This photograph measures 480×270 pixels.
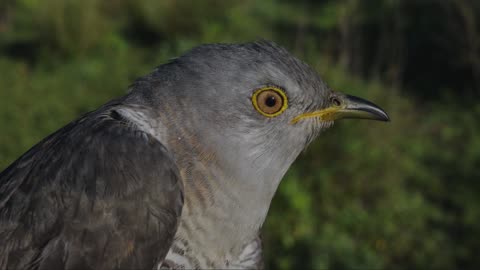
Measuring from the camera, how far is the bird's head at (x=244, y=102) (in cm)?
294

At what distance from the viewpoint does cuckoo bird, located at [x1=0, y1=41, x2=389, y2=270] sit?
2.71m

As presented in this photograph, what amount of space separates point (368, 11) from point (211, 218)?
853cm

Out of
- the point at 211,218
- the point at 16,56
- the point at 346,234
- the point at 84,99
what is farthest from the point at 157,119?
the point at 16,56

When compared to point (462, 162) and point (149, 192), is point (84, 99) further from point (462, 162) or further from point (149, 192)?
point (149, 192)

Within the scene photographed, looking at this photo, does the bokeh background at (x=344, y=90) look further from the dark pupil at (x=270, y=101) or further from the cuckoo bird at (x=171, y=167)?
the dark pupil at (x=270, y=101)

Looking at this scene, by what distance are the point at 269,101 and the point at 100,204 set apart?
877mm

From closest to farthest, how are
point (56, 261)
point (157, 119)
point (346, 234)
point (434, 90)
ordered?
point (56, 261)
point (157, 119)
point (346, 234)
point (434, 90)

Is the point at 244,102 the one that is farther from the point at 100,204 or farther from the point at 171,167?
the point at 100,204

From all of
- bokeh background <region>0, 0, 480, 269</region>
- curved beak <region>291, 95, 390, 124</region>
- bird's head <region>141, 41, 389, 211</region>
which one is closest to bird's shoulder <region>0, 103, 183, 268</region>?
bird's head <region>141, 41, 389, 211</region>

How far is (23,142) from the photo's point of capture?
707 cm

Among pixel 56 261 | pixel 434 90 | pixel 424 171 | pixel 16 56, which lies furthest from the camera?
pixel 16 56

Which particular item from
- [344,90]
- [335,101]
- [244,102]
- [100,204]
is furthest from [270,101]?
[344,90]

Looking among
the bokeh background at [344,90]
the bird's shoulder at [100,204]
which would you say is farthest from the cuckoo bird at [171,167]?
the bokeh background at [344,90]

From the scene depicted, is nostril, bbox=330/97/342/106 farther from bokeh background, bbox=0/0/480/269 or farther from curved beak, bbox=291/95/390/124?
bokeh background, bbox=0/0/480/269
